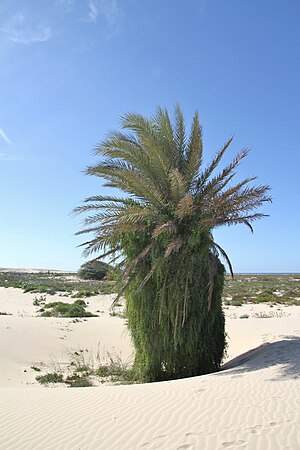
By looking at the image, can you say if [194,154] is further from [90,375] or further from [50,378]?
[50,378]

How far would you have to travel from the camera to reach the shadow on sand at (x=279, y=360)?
7.19 metres

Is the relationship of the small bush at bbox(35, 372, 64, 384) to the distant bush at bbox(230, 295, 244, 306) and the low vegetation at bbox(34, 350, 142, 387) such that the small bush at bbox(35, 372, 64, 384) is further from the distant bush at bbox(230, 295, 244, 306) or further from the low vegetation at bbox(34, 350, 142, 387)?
the distant bush at bbox(230, 295, 244, 306)

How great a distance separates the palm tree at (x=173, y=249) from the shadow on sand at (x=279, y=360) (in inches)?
39.2

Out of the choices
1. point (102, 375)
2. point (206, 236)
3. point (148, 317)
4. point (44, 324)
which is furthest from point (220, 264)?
point (44, 324)

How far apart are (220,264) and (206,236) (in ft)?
3.09

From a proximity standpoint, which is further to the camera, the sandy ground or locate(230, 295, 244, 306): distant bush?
locate(230, 295, 244, 306): distant bush

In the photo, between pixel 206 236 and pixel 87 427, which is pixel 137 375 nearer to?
pixel 206 236

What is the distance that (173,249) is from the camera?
833cm

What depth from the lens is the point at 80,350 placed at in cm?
1377

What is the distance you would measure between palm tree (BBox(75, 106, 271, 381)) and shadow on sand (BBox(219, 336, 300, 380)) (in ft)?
3.26

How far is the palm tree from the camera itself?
28.0ft

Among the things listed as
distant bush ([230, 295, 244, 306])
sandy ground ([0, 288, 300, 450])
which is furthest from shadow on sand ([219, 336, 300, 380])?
distant bush ([230, 295, 244, 306])

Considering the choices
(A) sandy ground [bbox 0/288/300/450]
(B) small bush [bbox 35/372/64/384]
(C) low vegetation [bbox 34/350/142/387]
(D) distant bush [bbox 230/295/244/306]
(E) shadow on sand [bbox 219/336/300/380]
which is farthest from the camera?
(D) distant bush [bbox 230/295/244/306]

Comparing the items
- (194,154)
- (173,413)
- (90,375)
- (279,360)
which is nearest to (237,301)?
(90,375)
